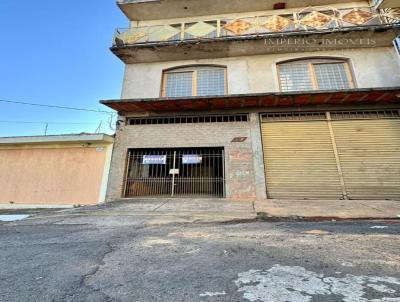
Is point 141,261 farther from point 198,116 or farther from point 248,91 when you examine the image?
point 248,91

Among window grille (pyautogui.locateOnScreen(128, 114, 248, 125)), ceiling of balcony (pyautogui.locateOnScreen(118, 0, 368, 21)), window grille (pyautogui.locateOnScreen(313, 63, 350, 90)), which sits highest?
ceiling of balcony (pyautogui.locateOnScreen(118, 0, 368, 21))

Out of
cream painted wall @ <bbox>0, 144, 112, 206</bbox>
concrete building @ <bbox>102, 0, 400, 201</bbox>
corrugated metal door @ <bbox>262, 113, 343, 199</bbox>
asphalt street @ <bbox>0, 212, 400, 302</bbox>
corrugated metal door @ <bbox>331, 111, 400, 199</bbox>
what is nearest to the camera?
asphalt street @ <bbox>0, 212, 400, 302</bbox>

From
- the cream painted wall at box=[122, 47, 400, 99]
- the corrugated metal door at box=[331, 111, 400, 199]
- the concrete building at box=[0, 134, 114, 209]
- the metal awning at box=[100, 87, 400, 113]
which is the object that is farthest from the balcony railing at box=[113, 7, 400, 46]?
the concrete building at box=[0, 134, 114, 209]

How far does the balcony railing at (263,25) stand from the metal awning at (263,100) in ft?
10.9

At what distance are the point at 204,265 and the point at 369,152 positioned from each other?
840cm

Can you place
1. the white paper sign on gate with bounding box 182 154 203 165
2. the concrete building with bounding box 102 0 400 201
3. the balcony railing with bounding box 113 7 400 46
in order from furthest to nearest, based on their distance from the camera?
the balcony railing with bounding box 113 7 400 46, the white paper sign on gate with bounding box 182 154 203 165, the concrete building with bounding box 102 0 400 201

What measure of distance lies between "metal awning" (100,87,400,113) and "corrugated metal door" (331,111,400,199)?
670mm

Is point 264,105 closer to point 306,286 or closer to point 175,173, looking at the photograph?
point 175,173

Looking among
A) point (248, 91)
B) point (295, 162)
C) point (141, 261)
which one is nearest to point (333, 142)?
point (295, 162)

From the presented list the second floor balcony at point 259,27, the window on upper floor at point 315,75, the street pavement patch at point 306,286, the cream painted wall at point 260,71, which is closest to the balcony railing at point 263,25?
the second floor balcony at point 259,27

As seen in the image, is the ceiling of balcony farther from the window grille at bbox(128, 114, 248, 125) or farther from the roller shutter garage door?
the roller shutter garage door

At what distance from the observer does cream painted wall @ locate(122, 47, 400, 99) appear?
841cm

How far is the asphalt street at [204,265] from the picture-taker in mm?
1557

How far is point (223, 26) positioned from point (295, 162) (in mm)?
7252
